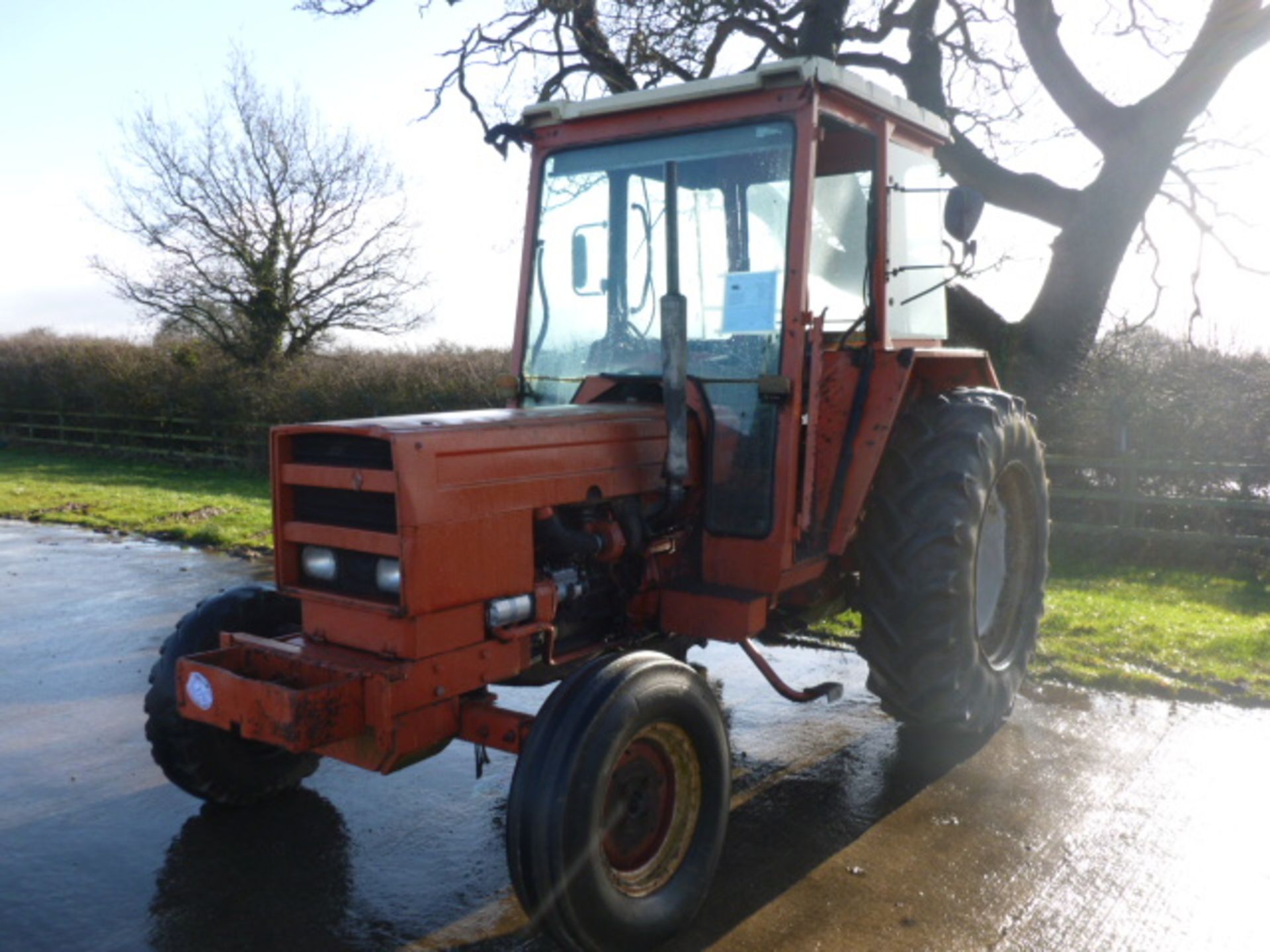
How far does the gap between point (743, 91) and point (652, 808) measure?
8.28ft

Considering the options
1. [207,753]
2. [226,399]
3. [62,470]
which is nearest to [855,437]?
[207,753]

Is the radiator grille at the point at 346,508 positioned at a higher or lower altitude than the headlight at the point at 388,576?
higher

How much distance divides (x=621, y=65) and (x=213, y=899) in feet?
39.3

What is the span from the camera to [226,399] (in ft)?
59.5

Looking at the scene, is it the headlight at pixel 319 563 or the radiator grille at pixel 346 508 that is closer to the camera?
the radiator grille at pixel 346 508

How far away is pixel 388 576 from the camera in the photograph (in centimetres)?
322

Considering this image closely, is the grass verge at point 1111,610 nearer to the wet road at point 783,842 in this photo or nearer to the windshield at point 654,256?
the wet road at point 783,842

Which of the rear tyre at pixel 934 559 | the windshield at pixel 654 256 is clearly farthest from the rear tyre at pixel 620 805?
the windshield at pixel 654 256

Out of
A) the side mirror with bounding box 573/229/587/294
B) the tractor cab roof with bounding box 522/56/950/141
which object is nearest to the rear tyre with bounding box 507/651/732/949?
the side mirror with bounding box 573/229/587/294

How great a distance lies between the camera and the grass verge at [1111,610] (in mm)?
5914

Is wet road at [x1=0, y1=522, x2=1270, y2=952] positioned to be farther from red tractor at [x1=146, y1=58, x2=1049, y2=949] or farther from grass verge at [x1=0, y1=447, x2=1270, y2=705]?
grass verge at [x1=0, y1=447, x2=1270, y2=705]

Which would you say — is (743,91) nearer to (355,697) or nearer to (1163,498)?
(355,697)

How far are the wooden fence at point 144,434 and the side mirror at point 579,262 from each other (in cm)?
1345

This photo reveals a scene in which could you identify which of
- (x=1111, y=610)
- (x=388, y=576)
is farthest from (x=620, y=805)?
(x=1111, y=610)
